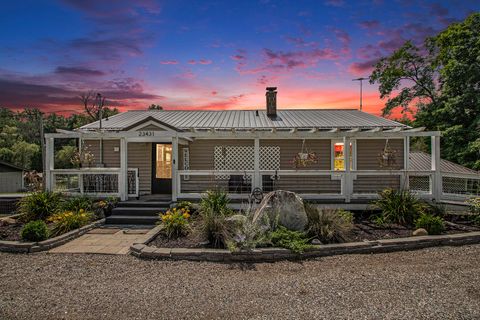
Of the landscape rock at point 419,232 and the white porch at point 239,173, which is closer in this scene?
the landscape rock at point 419,232

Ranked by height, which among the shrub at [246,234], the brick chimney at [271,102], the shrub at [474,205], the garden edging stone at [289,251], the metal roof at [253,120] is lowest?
the garden edging stone at [289,251]

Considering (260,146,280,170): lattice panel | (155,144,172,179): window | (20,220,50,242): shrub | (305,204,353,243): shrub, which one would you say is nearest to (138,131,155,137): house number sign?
(155,144,172,179): window

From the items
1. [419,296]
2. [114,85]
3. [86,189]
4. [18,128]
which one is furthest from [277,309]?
[18,128]

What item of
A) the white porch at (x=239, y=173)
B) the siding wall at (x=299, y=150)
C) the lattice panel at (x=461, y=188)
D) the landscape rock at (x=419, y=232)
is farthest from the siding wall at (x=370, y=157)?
the landscape rock at (x=419, y=232)

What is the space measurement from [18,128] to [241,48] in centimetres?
5995

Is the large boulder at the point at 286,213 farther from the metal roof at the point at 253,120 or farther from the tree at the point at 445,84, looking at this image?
the tree at the point at 445,84

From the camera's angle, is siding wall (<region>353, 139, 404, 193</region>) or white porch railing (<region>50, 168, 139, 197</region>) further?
siding wall (<region>353, 139, 404, 193</region>)

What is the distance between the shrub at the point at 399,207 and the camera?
299 inches

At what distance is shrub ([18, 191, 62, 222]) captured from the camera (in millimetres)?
8227

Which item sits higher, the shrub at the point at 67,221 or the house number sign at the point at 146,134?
the house number sign at the point at 146,134

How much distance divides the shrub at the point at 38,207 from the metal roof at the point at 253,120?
14.1 feet

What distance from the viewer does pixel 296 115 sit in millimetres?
15086

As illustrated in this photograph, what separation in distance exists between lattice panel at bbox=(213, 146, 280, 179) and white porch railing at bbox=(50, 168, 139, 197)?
3.77 metres

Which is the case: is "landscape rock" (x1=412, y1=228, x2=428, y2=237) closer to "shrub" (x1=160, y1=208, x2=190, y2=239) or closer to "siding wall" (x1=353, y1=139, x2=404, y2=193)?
"shrub" (x1=160, y1=208, x2=190, y2=239)
